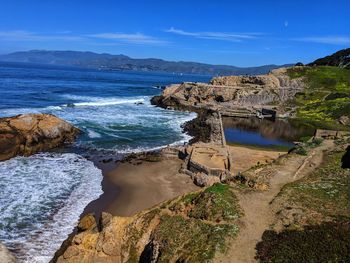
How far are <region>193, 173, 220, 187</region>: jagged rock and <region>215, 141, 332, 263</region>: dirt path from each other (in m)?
5.41

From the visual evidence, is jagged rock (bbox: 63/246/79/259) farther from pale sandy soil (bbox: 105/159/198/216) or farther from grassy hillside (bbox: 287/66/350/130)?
grassy hillside (bbox: 287/66/350/130)

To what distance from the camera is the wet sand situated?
27.3m

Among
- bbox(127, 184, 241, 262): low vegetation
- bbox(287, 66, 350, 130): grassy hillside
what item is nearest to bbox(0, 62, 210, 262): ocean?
bbox(127, 184, 241, 262): low vegetation

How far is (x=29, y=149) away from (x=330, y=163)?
28626 millimetres

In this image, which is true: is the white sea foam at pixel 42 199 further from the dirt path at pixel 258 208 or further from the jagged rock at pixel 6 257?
the dirt path at pixel 258 208

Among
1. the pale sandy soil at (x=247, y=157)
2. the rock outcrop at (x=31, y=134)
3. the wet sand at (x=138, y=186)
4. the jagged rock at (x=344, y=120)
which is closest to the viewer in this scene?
the wet sand at (x=138, y=186)

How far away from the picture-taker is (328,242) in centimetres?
1570

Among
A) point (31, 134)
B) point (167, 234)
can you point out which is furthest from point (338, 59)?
point (167, 234)

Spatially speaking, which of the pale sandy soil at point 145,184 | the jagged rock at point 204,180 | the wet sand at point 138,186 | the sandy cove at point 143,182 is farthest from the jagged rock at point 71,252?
the jagged rock at point 204,180

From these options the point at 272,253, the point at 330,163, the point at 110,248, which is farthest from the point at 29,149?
the point at 272,253

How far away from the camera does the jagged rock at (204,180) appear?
30.8 meters

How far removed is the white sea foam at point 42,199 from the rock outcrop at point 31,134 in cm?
218

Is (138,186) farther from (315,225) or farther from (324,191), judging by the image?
(315,225)

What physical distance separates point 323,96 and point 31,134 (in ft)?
199
